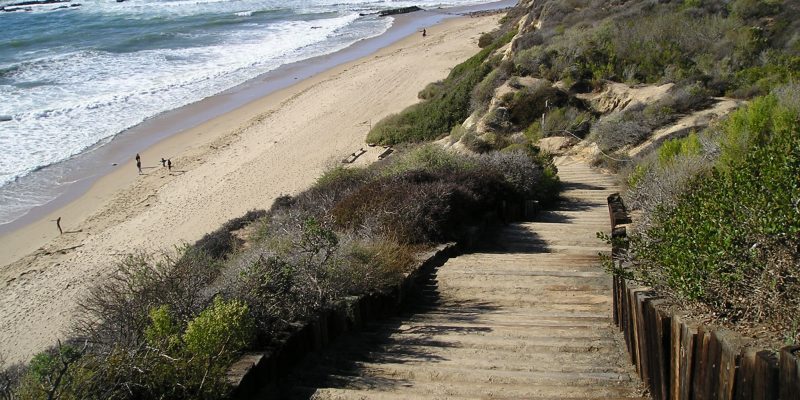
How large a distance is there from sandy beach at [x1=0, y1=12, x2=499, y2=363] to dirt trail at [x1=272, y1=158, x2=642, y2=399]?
9.29 m

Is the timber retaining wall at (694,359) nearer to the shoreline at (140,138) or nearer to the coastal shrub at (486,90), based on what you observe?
the coastal shrub at (486,90)

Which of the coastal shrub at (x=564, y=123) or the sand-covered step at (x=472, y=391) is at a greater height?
the sand-covered step at (x=472, y=391)

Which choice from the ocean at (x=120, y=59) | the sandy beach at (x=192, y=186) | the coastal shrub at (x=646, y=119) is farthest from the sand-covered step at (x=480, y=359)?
the ocean at (x=120, y=59)

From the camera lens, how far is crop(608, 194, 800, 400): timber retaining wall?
3010 mm

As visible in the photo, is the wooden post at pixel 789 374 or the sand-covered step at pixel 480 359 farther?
the sand-covered step at pixel 480 359

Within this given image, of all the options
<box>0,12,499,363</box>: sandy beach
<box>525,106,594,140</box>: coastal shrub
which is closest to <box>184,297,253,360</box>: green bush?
<box>0,12,499,363</box>: sandy beach

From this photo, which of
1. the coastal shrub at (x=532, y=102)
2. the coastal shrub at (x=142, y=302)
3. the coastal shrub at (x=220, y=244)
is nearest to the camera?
the coastal shrub at (x=142, y=302)

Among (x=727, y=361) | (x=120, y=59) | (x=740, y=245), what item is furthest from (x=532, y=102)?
(x=120, y=59)

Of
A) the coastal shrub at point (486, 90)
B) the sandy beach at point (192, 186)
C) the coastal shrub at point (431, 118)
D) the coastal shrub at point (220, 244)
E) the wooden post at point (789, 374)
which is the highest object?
the wooden post at point (789, 374)

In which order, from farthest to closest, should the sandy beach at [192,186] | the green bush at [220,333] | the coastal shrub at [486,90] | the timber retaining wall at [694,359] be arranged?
1. the coastal shrub at [486,90]
2. the sandy beach at [192,186]
3. the green bush at [220,333]
4. the timber retaining wall at [694,359]

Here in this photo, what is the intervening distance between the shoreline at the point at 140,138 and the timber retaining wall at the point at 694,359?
18.0m

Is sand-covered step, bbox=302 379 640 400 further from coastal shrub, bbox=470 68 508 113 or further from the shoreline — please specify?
the shoreline

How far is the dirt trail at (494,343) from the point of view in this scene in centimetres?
523

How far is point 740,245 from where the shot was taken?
12.9 feet
